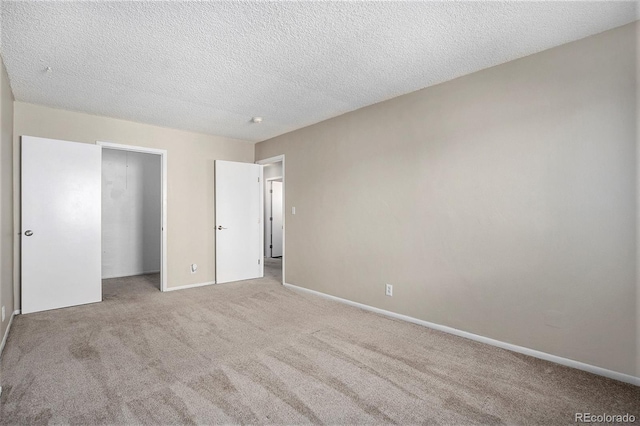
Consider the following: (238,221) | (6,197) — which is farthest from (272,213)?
(6,197)

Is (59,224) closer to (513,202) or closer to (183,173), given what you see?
(183,173)

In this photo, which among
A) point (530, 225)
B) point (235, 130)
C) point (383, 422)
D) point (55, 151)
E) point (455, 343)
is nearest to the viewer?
point (383, 422)

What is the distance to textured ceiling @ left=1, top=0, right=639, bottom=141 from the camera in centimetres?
200

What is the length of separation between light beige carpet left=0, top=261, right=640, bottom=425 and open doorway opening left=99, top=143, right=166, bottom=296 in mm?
2474

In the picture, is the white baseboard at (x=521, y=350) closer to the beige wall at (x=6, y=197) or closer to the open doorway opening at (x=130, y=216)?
the beige wall at (x=6, y=197)

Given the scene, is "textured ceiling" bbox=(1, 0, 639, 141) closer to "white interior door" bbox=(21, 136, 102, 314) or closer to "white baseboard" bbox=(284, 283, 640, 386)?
"white interior door" bbox=(21, 136, 102, 314)

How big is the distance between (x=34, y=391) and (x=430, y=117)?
3.78 m

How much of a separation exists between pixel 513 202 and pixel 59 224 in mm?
4866

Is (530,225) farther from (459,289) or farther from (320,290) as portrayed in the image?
(320,290)

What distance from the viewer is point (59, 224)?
3.83 m

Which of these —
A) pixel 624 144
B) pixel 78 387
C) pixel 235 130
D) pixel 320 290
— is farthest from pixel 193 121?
pixel 624 144

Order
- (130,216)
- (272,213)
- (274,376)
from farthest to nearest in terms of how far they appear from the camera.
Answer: (272,213), (130,216), (274,376)

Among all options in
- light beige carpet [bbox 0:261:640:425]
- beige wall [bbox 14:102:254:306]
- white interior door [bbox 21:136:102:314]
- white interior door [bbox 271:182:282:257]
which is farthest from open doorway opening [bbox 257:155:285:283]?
light beige carpet [bbox 0:261:640:425]

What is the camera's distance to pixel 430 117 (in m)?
3.20
